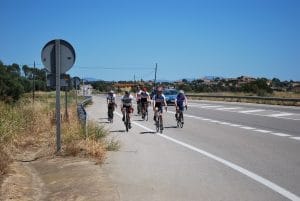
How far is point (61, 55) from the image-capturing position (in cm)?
1295

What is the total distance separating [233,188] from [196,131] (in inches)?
464

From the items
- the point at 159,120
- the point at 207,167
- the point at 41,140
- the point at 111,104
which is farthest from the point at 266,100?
the point at 207,167

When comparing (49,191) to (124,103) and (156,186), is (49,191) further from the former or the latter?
(124,103)

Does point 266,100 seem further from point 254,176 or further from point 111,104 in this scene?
point 254,176

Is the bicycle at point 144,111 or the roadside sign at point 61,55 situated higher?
the roadside sign at point 61,55

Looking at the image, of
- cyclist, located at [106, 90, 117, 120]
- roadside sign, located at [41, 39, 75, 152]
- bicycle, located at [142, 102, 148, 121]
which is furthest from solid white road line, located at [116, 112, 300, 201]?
bicycle, located at [142, 102, 148, 121]

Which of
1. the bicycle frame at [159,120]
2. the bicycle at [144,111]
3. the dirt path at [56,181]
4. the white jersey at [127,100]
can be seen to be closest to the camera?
the dirt path at [56,181]

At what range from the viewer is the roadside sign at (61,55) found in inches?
506

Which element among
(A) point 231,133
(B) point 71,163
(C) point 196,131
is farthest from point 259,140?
(B) point 71,163

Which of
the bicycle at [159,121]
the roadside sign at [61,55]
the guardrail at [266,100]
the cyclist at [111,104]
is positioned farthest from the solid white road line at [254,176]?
the guardrail at [266,100]

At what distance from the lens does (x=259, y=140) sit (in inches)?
663

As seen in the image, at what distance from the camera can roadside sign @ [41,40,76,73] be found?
12.9m

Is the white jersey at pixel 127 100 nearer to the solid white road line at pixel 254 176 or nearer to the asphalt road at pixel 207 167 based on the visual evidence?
the asphalt road at pixel 207 167

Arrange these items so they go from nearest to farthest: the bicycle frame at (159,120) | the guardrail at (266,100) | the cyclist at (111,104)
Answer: the bicycle frame at (159,120) → the cyclist at (111,104) → the guardrail at (266,100)
